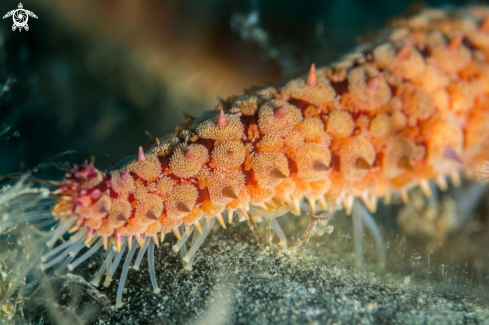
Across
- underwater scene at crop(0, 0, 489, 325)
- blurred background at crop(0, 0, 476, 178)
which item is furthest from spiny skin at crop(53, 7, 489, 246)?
blurred background at crop(0, 0, 476, 178)

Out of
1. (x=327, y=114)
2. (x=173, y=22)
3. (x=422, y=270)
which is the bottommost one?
(x=422, y=270)

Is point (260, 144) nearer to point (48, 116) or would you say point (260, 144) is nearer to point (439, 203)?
point (439, 203)

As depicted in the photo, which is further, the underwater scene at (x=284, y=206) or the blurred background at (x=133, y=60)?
the blurred background at (x=133, y=60)

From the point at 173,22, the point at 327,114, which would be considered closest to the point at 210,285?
the point at 327,114

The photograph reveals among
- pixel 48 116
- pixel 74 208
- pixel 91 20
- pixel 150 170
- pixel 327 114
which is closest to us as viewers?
pixel 74 208

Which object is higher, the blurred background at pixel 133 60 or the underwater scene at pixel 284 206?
the blurred background at pixel 133 60

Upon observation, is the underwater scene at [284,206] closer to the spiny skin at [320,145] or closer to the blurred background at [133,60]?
the spiny skin at [320,145]

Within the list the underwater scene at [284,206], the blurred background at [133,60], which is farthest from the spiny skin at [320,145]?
the blurred background at [133,60]
